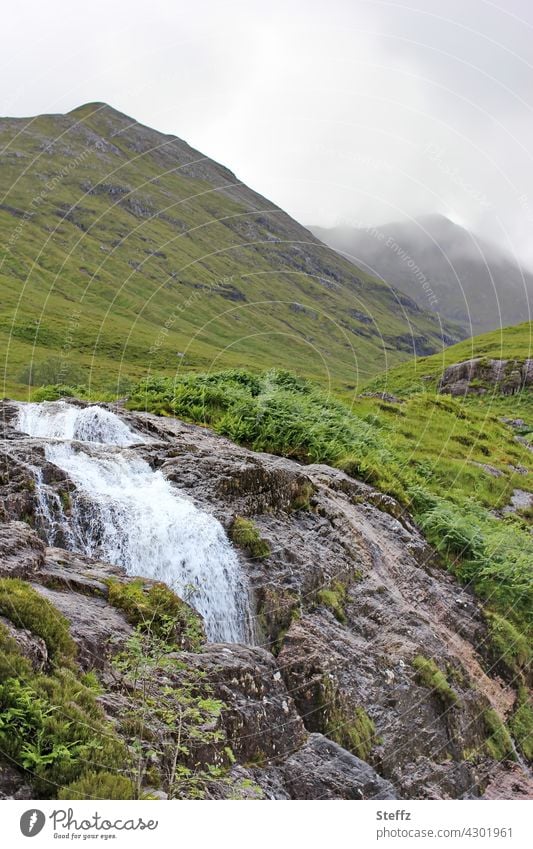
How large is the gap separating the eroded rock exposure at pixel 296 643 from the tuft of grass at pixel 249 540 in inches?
1.5

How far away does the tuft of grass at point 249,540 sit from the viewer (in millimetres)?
16266

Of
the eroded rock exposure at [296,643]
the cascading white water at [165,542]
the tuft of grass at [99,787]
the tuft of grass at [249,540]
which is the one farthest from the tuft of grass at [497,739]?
the tuft of grass at [99,787]

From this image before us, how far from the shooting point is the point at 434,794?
13000 millimetres

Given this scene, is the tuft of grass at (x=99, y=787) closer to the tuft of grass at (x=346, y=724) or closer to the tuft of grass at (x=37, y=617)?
the tuft of grass at (x=37, y=617)

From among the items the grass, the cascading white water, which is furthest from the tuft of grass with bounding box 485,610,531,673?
the grass

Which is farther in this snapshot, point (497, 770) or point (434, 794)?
point (497, 770)

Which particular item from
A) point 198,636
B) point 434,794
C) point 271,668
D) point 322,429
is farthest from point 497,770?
point 322,429

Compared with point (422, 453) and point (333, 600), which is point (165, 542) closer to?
point (333, 600)

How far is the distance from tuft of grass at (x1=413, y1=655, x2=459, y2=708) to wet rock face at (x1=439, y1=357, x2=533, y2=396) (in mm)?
38298

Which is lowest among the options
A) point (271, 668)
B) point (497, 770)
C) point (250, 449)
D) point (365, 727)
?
point (497, 770)

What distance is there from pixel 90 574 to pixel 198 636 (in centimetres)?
276

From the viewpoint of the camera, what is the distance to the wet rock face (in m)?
52.0

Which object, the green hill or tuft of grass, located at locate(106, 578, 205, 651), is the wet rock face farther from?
tuft of grass, located at locate(106, 578, 205, 651)
